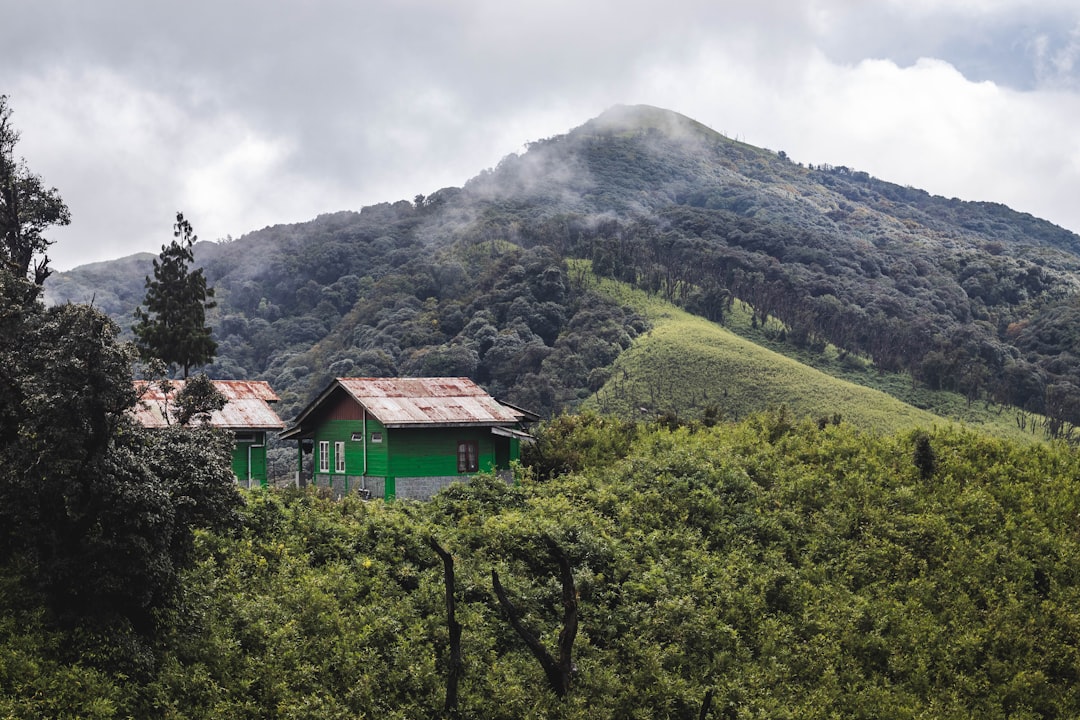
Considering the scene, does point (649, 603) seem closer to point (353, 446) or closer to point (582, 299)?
point (353, 446)

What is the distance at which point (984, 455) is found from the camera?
28344mm

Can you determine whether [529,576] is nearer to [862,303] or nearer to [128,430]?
[128,430]

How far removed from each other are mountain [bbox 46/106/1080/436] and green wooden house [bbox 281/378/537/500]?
42037 millimetres

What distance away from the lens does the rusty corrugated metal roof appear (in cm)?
3284

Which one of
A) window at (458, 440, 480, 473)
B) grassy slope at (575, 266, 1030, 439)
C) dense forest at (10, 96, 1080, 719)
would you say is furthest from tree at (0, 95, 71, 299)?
grassy slope at (575, 266, 1030, 439)

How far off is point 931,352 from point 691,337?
2456 centimetres

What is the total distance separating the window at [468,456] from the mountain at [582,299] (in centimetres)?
4288

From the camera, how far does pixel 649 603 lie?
2039 centimetres

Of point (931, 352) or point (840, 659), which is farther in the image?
point (931, 352)

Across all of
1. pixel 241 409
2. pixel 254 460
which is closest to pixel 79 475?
pixel 241 409

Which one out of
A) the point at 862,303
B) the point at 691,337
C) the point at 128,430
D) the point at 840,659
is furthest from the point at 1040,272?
the point at 128,430

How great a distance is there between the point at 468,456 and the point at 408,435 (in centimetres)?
246

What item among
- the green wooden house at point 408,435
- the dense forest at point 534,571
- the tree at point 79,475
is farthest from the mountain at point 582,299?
the tree at point 79,475

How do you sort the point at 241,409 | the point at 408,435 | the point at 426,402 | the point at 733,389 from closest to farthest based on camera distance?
the point at 408,435 → the point at 426,402 → the point at 241,409 → the point at 733,389
